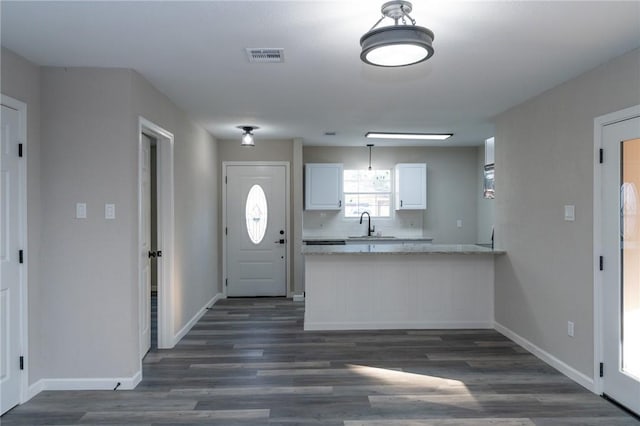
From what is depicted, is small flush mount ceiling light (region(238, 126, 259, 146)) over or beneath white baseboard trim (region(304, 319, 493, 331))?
over

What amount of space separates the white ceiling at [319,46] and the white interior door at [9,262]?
64 centimetres

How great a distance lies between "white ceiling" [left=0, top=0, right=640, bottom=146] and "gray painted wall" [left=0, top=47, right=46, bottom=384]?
0.59ft

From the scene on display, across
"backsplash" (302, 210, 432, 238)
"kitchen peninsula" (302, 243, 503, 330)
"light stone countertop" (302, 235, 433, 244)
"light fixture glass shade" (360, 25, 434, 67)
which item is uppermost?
"light fixture glass shade" (360, 25, 434, 67)

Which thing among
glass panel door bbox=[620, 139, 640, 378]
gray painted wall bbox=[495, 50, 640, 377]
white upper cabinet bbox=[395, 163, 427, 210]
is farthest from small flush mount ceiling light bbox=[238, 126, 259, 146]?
glass panel door bbox=[620, 139, 640, 378]

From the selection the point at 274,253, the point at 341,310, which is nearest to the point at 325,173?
the point at 274,253

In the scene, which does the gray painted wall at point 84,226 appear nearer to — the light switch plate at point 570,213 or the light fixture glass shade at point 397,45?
the light fixture glass shade at point 397,45

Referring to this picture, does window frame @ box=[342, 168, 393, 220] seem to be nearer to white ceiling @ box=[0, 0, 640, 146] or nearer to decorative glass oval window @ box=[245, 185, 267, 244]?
decorative glass oval window @ box=[245, 185, 267, 244]

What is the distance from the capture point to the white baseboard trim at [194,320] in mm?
4379

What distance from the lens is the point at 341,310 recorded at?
4859 mm

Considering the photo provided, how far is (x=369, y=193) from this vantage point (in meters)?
7.36

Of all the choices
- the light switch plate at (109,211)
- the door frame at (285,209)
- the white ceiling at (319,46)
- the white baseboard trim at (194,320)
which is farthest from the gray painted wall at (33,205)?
the door frame at (285,209)

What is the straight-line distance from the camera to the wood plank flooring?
2.80 metres

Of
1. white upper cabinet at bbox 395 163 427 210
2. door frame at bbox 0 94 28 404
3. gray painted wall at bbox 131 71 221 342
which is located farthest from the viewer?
white upper cabinet at bbox 395 163 427 210

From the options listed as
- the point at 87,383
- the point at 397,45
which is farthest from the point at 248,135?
the point at 397,45
